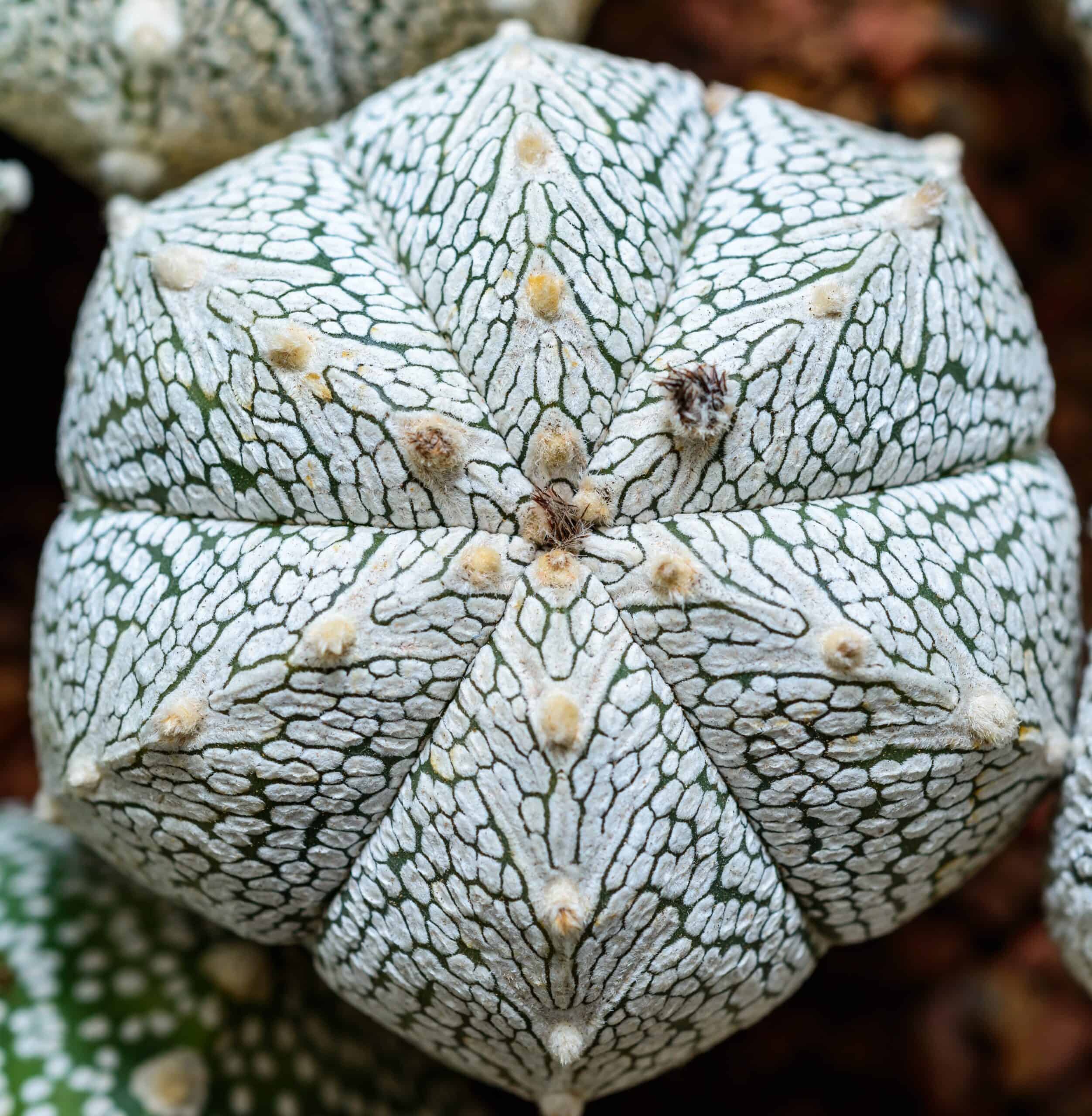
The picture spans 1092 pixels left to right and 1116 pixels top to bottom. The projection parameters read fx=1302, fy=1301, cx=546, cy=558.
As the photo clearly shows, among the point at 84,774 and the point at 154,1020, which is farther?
the point at 154,1020

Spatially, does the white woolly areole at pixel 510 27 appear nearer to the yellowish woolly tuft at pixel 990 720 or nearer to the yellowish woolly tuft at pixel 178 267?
the yellowish woolly tuft at pixel 178 267

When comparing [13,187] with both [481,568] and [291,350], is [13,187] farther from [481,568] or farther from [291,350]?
[481,568]

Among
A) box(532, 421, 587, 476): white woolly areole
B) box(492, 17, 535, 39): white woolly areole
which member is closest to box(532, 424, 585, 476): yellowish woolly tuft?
box(532, 421, 587, 476): white woolly areole

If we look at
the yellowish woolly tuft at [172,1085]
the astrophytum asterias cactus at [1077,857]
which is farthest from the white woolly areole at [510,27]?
the yellowish woolly tuft at [172,1085]

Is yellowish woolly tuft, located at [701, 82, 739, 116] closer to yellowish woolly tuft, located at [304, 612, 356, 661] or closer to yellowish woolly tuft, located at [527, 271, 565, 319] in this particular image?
yellowish woolly tuft, located at [527, 271, 565, 319]

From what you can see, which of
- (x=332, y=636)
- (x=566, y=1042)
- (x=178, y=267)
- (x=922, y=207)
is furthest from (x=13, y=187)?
(x=566, y=1042)

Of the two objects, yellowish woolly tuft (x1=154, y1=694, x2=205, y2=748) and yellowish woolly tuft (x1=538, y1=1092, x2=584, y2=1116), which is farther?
yellowish woolly tuft (x1=538, y1=1092, x2=584, y2=1116)
